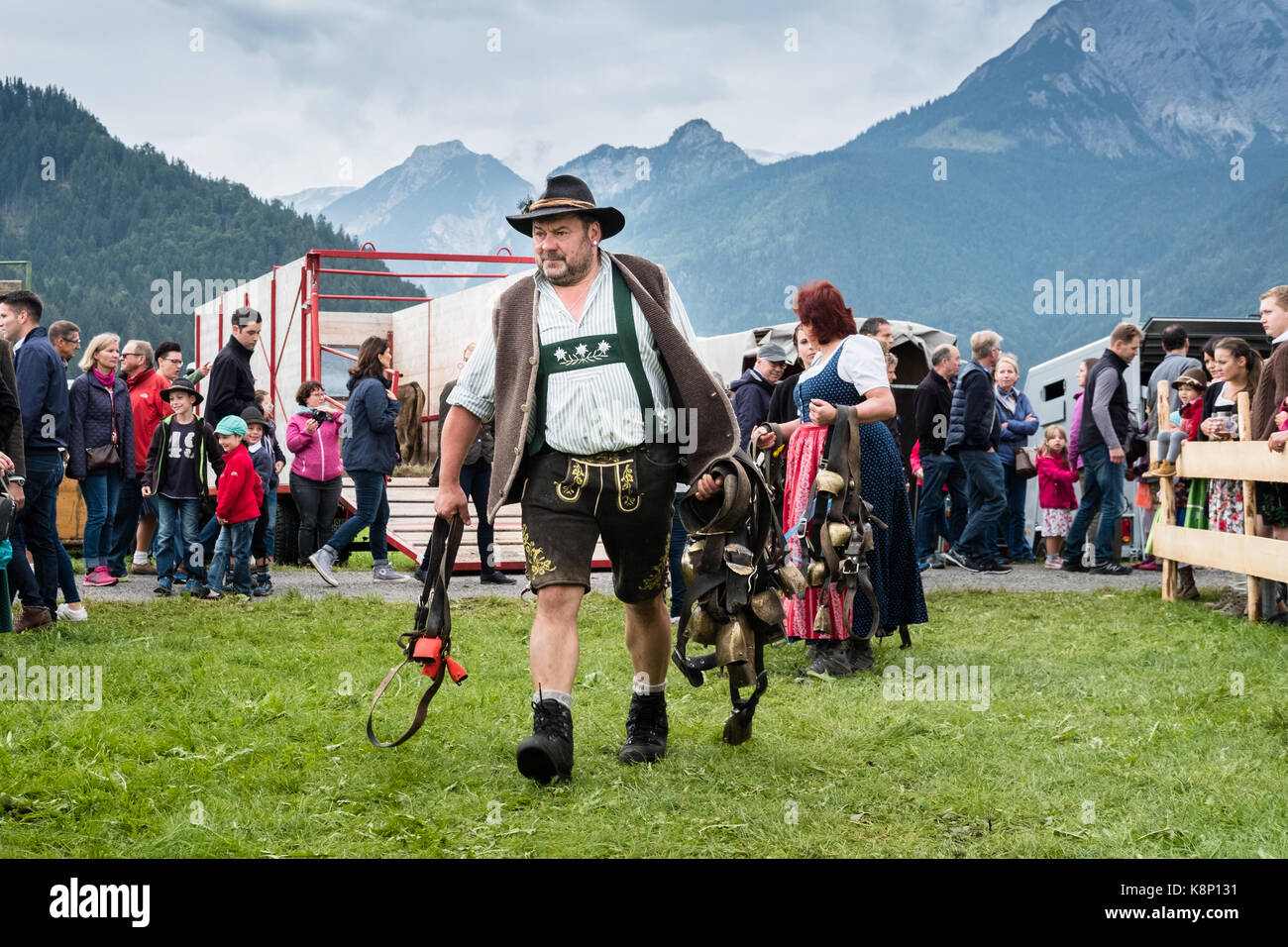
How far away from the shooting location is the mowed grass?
12.2ft

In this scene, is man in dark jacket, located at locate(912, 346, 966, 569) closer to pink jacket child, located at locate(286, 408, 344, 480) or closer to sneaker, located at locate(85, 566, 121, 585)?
pink jacket child, located at locate(286, 408, 344, 480)

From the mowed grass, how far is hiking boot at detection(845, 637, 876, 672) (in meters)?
0.13

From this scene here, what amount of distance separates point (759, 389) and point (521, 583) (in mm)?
3245

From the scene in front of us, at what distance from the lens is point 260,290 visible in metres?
15.1

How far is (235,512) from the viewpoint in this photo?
32.2ft

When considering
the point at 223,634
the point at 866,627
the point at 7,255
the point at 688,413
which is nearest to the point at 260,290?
the point at 223,634

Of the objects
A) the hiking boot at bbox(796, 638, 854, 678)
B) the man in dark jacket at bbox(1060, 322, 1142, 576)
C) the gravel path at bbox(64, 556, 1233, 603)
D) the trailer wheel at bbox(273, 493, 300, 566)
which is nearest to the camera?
the hiking boot at bbox(796, 638, 854, 678)

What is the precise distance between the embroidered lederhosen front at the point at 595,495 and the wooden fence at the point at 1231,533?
520 cm

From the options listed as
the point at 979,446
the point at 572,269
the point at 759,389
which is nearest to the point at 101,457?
the point at 759,389

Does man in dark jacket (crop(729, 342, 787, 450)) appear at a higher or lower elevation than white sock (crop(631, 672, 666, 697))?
higher

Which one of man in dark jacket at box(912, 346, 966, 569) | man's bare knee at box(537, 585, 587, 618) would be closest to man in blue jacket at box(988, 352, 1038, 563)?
man in dark jacket at box(912, 346, 966, 569)

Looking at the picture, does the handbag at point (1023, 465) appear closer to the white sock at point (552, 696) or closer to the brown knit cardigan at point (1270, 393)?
the brown knit cardigan at point (1270, 393)
